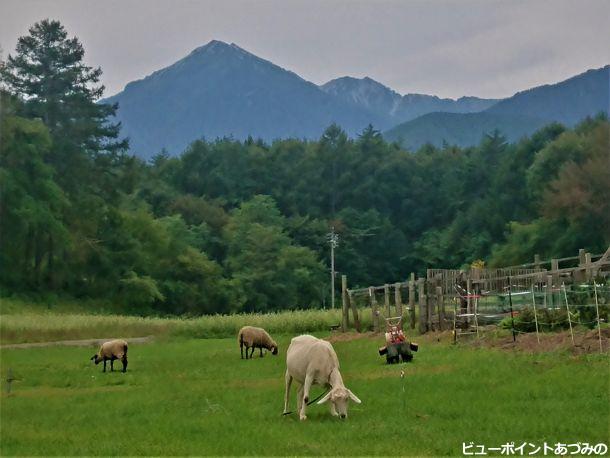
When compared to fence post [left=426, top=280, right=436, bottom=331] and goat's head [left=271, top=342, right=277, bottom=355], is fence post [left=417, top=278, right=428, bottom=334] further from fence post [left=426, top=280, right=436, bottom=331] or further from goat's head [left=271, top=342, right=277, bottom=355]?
goat's head [left=271, top=342, right=277, bottom=355]

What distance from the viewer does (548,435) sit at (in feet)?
42.0

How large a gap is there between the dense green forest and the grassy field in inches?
1706

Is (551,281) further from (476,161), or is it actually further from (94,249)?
(476,161)

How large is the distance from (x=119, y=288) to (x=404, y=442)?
62.6 metres

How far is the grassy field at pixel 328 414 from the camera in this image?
13125 millimetres

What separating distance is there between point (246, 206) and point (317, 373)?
76564mm

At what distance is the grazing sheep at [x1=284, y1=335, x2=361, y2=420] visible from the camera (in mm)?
14984

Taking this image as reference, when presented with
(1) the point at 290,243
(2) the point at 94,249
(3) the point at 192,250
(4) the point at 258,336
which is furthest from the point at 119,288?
(4) the point at 258,336

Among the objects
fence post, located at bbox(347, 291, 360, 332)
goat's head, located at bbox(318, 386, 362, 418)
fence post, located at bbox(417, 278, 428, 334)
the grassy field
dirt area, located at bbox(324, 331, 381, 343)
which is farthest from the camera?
fence post, located at bbox(347, 291, 360, 332)

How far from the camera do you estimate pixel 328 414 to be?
15.7m

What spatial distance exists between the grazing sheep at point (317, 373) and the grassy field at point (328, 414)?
1.01 feet

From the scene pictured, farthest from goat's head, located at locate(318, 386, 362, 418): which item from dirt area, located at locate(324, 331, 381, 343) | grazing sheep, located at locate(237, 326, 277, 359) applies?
dirt area, located at locate(324, 331, 381, 343)

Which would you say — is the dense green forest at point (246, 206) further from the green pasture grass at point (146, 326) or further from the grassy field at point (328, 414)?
the grassy field at point (328, 414)

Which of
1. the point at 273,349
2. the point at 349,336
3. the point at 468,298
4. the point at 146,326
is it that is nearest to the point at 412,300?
the point at 349,336
